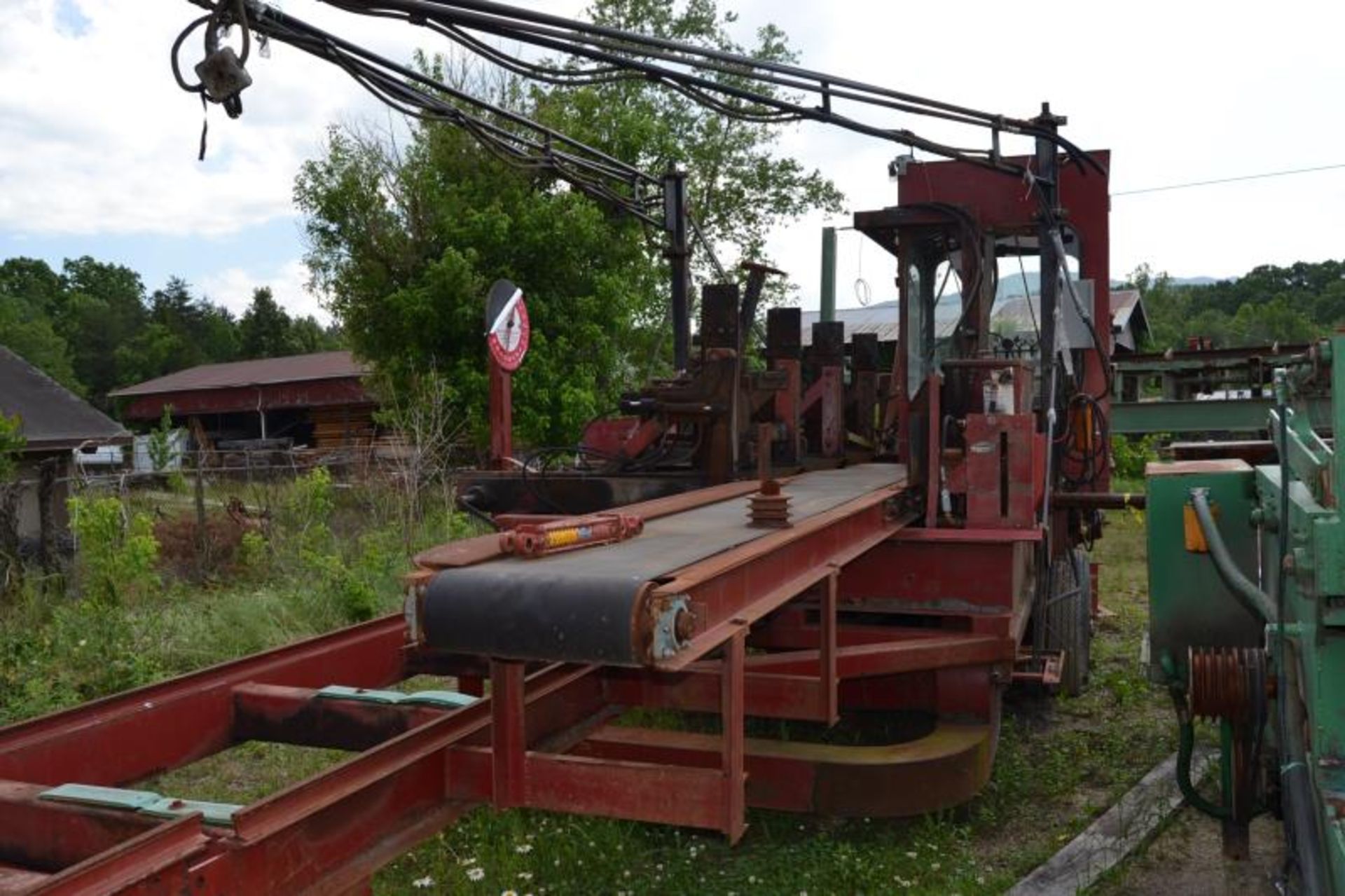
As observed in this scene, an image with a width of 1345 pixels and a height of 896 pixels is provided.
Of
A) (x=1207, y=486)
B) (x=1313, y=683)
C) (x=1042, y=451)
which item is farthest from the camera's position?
(x=1042, y=451)

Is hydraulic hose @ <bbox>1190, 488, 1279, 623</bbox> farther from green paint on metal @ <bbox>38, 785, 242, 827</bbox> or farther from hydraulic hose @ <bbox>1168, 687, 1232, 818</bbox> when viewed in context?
green paint on metal @ <bbox>38, 785, 242, 827</bbox>

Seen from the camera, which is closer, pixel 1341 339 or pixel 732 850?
pixel 1341 339

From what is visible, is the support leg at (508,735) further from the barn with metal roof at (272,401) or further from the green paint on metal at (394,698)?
the barn with metal roof at (272,401)

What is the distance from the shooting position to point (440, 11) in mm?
4508

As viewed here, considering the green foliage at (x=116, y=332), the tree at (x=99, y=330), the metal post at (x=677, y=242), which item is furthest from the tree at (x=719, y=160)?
the tree at (x=99, y=330)

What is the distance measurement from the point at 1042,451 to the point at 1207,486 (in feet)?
5.83

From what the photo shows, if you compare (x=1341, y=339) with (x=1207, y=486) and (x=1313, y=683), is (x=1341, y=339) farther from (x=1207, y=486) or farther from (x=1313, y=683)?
(x=1207, y=486)

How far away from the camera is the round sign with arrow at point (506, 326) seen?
614cm


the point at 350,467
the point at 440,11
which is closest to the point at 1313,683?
the point at 440,11

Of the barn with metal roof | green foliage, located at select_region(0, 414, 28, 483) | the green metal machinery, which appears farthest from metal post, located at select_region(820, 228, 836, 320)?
the barn with metal roof

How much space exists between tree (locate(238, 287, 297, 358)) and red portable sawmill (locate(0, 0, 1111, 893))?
204ft

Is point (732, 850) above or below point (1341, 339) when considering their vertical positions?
below

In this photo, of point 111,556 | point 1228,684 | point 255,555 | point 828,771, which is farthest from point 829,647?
point 255,555

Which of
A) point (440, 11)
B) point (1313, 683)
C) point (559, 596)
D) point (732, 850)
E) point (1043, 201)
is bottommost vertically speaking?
point (732, 850)
